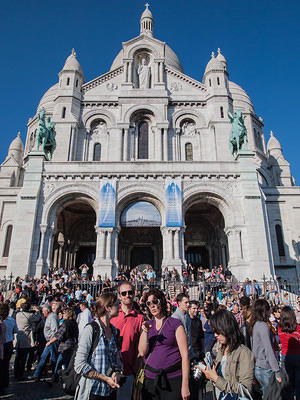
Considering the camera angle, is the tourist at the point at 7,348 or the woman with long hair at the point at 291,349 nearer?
the woman with long hair at the point at 291,349

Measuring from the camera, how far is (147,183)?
20109 mm

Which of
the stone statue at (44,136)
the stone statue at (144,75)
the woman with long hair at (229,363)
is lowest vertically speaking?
the woman with long hair at (229,363)

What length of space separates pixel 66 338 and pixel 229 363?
446 centimetres

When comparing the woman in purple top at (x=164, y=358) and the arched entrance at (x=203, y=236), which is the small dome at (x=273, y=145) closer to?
the arched entrance at (x=203, y=236)

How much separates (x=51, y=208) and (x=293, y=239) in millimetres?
18171

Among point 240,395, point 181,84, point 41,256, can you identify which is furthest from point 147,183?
point 240,395

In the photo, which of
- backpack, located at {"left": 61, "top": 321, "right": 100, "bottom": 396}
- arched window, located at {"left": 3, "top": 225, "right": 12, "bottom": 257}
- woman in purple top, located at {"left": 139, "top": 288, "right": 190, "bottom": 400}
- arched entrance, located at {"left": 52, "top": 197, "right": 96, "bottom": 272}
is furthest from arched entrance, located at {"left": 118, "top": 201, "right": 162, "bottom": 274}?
backpack, located at {"left": 61, "top": 321, "right": 100, "bottom": 396}

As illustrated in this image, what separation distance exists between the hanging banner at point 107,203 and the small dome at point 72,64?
14055mm

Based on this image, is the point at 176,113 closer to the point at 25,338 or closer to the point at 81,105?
the point at 81,105

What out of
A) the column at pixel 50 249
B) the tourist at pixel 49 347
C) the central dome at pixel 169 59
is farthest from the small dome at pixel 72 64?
the tourist at pixel 49 347

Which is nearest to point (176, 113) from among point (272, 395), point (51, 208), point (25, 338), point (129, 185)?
point (129, 185)

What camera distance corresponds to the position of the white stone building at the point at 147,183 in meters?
19.0

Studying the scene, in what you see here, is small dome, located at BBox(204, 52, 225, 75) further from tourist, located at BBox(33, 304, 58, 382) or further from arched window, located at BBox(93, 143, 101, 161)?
tourist, located at BBox(33, 304, 58, 382)

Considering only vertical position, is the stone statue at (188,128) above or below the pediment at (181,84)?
below
